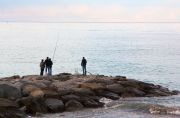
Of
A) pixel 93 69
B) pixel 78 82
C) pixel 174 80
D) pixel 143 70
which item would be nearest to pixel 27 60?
pixel 93 69

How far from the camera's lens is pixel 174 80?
49750mm

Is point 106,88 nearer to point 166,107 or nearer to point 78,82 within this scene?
point 78,82

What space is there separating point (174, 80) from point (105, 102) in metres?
21.4

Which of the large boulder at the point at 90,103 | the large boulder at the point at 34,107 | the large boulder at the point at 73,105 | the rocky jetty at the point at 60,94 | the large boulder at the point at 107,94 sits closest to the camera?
the rocky jetty at the point at 60,94

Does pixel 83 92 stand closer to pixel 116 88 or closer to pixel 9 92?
pixel 116 88

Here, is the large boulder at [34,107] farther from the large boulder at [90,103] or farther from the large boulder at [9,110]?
the large boulder at [90,103]

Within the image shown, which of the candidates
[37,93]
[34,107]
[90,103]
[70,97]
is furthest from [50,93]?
[90,103]

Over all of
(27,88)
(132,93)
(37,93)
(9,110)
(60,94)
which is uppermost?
(27,88)

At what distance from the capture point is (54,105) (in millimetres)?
26781

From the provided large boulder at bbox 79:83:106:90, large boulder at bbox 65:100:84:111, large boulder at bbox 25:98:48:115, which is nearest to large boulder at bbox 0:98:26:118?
large boulder at bbox 25:98:48:115

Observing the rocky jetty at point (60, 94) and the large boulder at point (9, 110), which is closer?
the large boulder at point (9, 110)

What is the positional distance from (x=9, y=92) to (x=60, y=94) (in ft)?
10.8

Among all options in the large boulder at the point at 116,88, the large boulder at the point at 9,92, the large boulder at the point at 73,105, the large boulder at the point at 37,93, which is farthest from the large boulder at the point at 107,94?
the large boulder at the point at 9,92

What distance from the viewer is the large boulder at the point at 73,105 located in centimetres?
2713
